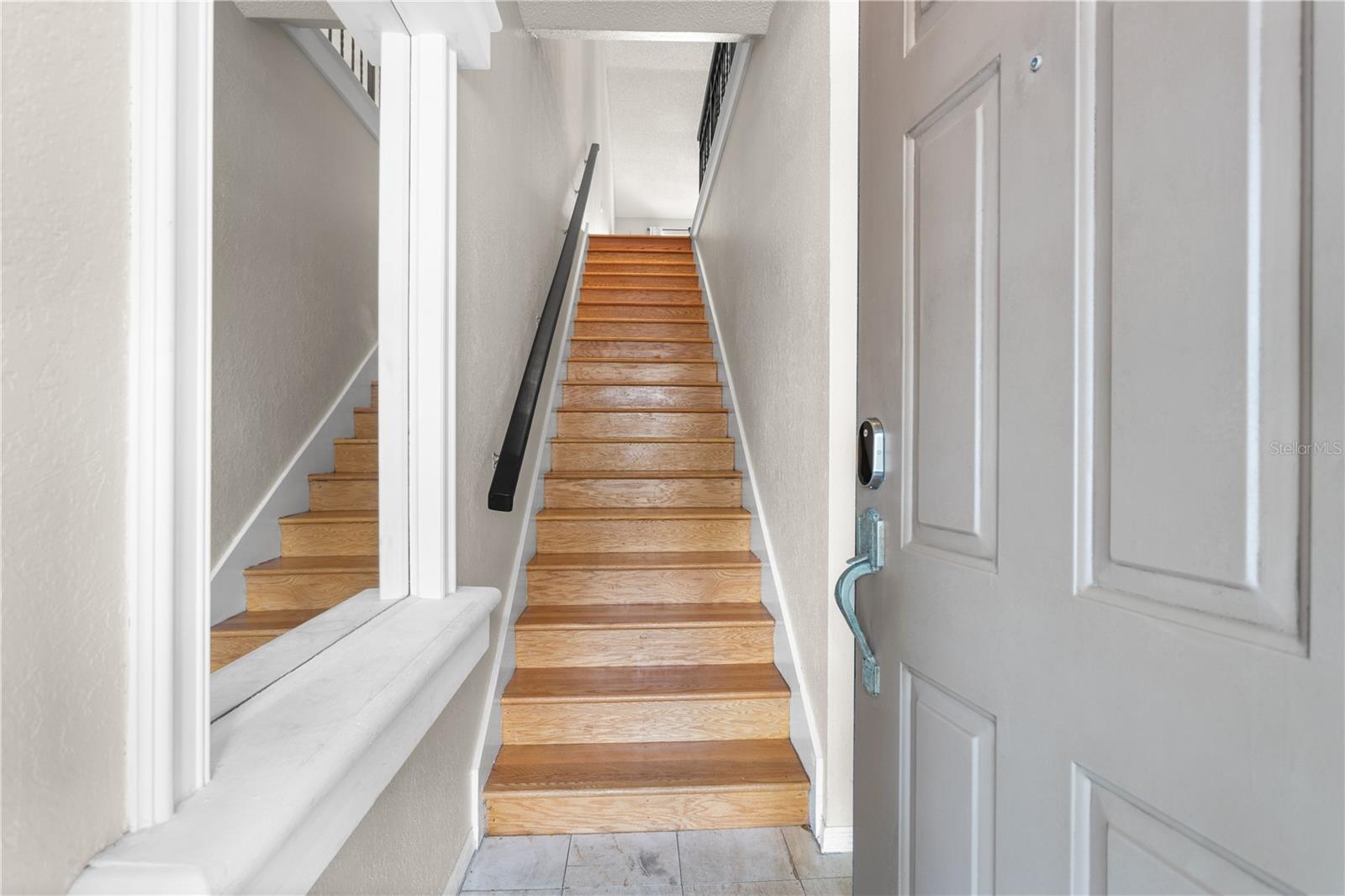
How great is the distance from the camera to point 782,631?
1996mm

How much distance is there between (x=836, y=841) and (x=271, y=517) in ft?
4.86

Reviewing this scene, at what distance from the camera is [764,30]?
2.33 metres

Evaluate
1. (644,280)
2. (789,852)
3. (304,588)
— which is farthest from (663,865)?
(644,280)

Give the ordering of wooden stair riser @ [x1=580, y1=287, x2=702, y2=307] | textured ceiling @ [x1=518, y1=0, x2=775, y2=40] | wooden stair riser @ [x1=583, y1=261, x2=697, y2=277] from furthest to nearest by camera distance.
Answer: wooden stair riser @ [x1=583, y1=261, x2=697, y2=277] < wooden stair riser @ [x1=580, y1=287, x2=702, y2=307] < textured ceiling @ [x1=518, y1=0, x2=775, y2=40]

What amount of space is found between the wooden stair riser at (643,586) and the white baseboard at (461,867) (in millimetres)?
790

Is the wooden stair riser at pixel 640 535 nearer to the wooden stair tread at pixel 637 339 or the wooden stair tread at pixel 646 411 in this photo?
the wooden stair tread at pixel 646 411

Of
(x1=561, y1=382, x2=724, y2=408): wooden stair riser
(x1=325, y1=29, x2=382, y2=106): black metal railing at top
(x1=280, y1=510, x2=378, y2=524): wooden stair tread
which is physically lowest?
(x1=280, y1=510, x2=378, y2=524): wooden stair tread

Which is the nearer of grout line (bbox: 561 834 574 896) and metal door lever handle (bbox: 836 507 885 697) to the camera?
metal door lever handle (bbox: 836 507 885 697)

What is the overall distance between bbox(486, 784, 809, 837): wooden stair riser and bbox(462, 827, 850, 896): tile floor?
0.8 inches

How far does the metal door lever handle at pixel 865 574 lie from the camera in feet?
3.11

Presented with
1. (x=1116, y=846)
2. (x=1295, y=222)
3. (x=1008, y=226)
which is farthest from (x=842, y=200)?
(x=1116, y=846)

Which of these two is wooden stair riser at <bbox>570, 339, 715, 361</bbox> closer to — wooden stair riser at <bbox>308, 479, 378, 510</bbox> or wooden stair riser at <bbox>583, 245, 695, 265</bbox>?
wooden stair riser at <bbox>583, 245, 695, 265</bbox>

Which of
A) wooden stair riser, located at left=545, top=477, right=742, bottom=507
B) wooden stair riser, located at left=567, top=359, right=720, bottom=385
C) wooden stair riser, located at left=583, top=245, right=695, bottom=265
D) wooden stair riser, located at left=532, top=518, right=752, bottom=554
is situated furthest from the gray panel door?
wooden stair riser, located at left=583, top=245, right=695, bottom=265

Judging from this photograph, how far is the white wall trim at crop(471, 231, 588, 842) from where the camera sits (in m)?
1.64
